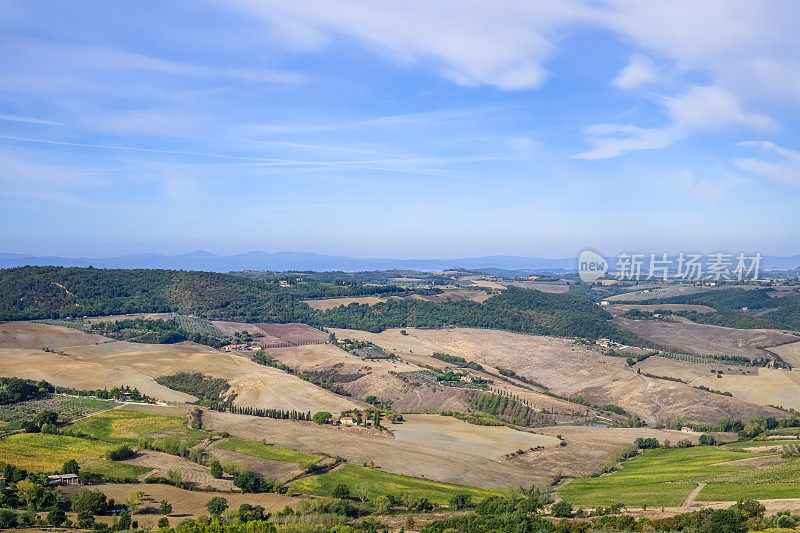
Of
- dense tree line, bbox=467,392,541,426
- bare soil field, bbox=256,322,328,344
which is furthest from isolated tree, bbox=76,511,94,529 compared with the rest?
bare soil field, bbox=256,322,328,344

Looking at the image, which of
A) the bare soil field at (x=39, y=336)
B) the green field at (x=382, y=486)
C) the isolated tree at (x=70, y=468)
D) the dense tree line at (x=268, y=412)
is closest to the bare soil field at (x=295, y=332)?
the bare soil field at (x=39, y=336)

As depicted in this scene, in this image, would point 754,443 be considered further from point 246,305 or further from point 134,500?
point 246,305

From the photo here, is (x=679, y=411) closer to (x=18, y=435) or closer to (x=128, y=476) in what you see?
(x=128, y=476)

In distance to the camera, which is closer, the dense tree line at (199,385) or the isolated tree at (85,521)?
the isolated tree at (85,521)

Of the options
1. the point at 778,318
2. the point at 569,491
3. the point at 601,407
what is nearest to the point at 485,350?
the point at 601,407

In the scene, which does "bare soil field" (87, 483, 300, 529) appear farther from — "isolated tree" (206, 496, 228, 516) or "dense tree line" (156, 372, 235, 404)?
"dense tree line" (156, 372, 235, 404)

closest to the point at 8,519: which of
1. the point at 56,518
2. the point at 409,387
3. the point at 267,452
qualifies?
the point at 56,518

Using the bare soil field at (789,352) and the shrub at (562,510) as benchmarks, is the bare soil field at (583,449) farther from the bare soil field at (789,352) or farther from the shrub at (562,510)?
the bare soil field at (789,352)
